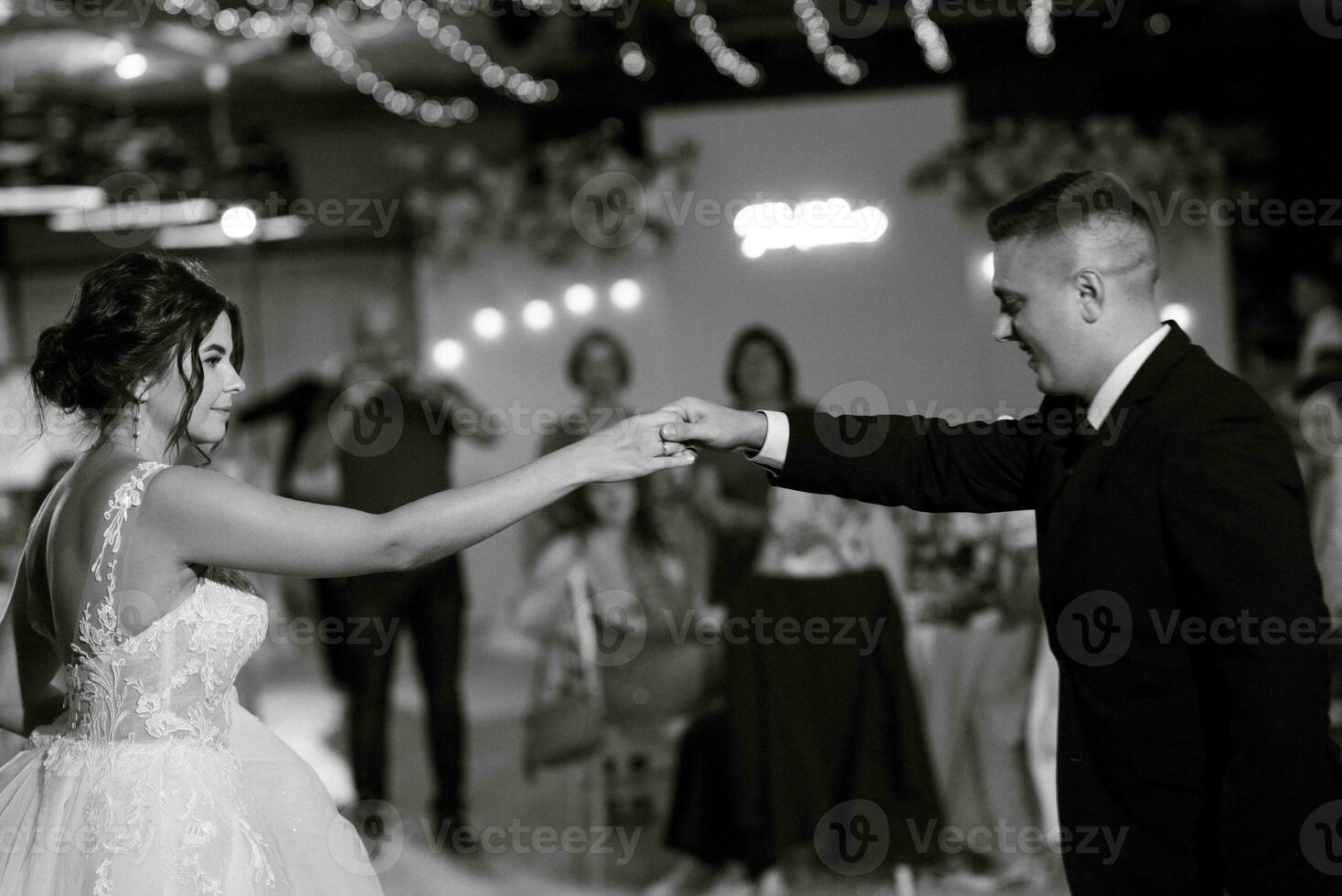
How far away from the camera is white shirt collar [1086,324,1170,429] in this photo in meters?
1.80

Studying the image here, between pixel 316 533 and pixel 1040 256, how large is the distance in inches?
44.1

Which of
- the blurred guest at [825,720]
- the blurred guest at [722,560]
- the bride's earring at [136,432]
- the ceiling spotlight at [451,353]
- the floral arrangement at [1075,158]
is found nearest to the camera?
the bride's earring at [136,432]

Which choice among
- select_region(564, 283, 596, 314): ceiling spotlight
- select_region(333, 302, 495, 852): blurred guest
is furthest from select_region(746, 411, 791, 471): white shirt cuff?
select_region(564, 283, 596, 314): ceiling spotlight

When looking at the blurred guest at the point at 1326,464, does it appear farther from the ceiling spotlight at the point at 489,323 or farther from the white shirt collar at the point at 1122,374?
the ceiling spotlight at the point at 489,323

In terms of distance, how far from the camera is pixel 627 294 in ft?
18.3

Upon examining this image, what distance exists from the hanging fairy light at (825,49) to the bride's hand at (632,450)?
13.2 feet

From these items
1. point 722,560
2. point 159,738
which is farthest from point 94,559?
point 722,560

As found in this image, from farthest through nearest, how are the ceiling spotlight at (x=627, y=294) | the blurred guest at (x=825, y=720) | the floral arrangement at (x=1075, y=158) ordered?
the ceiling spotlight at (x=627, y=294)
the floral arrangement at (x=1075, y=158)
the blurred guest at (x=825, y=720)

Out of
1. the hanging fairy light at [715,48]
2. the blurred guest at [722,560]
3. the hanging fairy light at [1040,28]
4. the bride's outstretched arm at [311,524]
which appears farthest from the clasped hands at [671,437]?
the hanging fairy light at [1040,28]

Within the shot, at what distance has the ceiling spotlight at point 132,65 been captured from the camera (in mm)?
6027

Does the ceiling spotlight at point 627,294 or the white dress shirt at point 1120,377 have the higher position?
the ceiling spotlight at point 627,294

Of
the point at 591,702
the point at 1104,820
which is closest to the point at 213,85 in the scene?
the point at 591,702

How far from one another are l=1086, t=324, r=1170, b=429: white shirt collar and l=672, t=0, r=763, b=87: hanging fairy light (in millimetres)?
4212

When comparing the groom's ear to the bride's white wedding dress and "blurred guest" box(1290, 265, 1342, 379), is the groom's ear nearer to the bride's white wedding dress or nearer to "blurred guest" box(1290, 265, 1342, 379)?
the bride's white wedding dress
